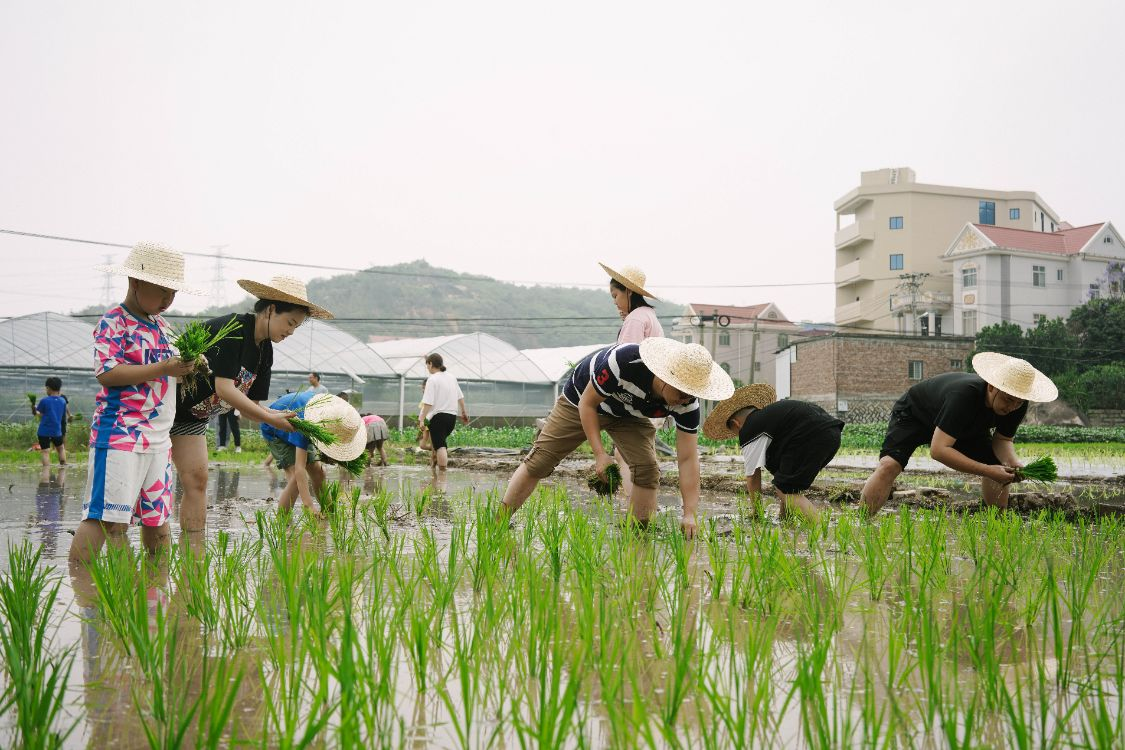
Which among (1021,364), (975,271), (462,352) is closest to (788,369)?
(975,271)

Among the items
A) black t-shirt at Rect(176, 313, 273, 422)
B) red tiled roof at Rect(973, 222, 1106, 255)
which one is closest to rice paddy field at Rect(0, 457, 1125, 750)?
black t-shirt at Rect(176, 313, 273, 422)

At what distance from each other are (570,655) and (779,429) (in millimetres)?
3384

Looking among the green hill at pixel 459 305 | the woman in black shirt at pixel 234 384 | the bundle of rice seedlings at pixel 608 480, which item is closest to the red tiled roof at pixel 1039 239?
the green hill at pixel 459 305

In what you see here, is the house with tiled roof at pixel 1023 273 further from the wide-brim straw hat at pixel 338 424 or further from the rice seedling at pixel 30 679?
the rice seedling at pixel 30 679

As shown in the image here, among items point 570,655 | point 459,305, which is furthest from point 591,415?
point 459,305

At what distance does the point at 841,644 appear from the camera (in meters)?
2.42

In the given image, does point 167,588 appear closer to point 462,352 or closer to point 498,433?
point 498,433

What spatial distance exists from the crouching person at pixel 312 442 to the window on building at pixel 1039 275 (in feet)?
140

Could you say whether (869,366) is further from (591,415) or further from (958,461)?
(591,415)

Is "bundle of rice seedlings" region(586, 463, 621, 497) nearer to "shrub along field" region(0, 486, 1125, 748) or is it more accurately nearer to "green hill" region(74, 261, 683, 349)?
"shrub along field" region(0, 486, 1125, 748)

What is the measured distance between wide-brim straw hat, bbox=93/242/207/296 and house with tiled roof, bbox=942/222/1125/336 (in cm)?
4264

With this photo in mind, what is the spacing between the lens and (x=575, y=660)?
70.9 inches

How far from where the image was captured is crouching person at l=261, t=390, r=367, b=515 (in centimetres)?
487

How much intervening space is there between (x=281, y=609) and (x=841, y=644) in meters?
1.63
